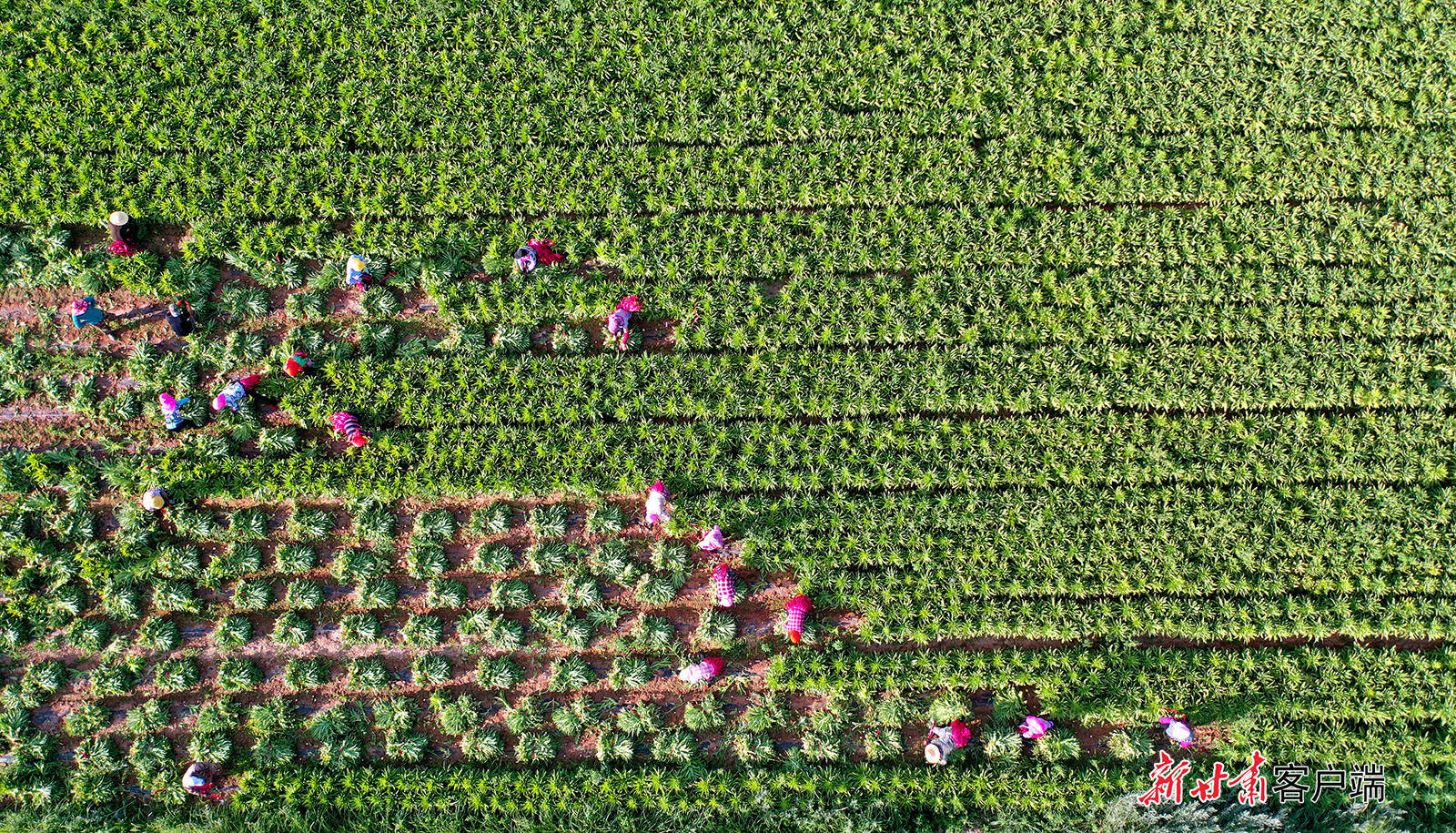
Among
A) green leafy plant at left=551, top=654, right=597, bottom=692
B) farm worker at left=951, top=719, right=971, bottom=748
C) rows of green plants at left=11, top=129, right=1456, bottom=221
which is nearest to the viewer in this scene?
farm worker at left=951, top=719, right=971, bottom=748

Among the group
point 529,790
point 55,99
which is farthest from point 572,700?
point 55,99

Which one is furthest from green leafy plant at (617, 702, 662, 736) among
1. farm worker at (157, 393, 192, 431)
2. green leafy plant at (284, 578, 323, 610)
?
farm worker at (157, 393, 192, 431)

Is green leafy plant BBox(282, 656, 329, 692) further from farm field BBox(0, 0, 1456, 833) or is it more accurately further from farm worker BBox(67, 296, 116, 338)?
farm worker BBox(67, 296, 116, 338)

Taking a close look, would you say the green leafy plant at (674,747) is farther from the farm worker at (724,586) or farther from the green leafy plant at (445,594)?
the green leafy plant at (445,594)

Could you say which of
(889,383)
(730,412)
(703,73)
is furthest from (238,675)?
(703,73)

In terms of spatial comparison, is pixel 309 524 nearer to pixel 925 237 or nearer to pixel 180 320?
pixel 180 320

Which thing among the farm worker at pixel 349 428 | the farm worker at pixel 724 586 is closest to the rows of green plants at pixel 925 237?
the farm worker at pixel 349 428
